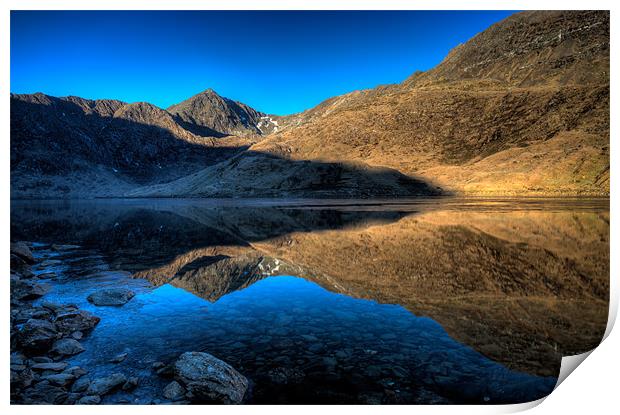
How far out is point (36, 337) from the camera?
527cm

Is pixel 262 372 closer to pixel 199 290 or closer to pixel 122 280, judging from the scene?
pixel 199 290

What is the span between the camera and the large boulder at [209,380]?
4.11 meters

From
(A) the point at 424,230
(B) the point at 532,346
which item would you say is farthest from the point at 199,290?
(A) the point at 424,230

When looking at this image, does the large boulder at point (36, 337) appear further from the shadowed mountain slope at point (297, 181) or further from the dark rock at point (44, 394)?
the shadowed mountain slope at point (297, 181)

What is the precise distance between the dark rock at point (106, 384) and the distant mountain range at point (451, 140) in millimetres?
52531

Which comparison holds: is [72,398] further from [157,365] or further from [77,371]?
[157,365]

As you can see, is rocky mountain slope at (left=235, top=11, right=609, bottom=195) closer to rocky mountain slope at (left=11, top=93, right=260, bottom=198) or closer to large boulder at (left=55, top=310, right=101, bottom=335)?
large boulder at (left=55, top=310, right=101, bottom=335)

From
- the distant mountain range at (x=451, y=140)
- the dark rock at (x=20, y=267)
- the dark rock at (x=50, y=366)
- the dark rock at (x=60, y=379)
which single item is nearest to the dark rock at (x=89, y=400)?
the dark rock at (x=60, y=379)

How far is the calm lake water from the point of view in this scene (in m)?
4.48

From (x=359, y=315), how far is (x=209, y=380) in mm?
3362

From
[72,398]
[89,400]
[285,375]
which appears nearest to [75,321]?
[72,398]

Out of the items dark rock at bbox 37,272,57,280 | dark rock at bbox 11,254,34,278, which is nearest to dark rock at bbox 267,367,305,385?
dark rock at bbox 37,272,57,280

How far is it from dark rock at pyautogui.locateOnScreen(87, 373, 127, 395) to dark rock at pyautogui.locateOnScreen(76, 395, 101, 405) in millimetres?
105
